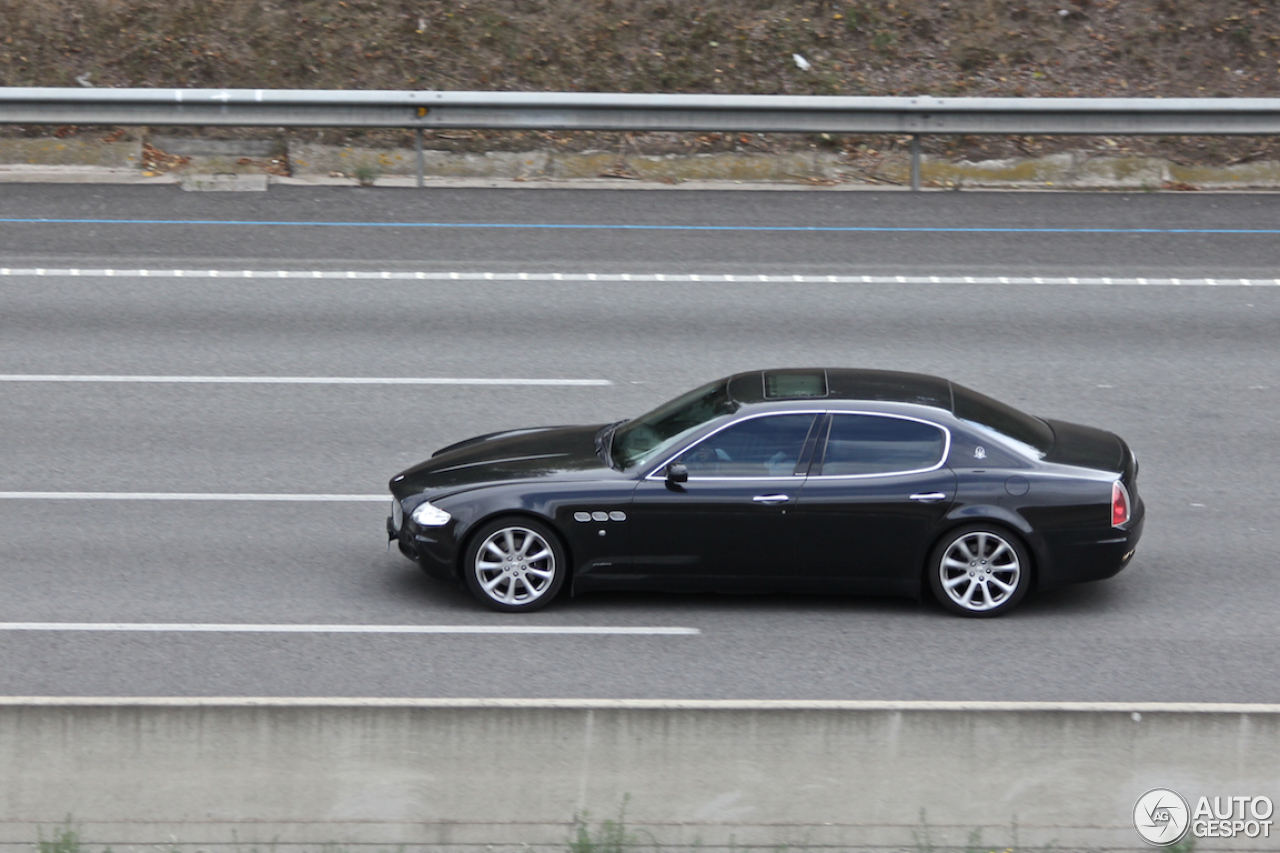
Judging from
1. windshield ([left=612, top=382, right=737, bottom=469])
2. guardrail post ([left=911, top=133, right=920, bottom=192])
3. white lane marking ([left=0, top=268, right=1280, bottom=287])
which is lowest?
windshield ([left=612, top=382, right=737, bottom=469])

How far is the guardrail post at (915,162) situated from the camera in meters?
18.8

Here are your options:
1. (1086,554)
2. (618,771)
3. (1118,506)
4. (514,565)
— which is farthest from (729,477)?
(618,771)

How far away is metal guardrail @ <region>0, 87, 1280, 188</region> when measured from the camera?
18.6 m

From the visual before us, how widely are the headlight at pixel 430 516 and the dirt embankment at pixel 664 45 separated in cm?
1308

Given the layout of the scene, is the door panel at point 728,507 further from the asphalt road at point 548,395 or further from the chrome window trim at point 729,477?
the asphalt road at point 548,395

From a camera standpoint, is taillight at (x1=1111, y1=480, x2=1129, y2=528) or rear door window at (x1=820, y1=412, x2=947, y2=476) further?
rear door window at (x1=820, y1=412, x2=947, y2=476)

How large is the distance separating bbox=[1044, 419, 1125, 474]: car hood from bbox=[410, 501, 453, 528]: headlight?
143 inches

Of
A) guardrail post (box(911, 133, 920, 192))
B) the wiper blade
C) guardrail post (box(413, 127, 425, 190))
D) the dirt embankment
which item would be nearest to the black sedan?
the wiper blade

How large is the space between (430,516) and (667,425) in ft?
5.22

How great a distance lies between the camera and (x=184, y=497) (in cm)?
1114

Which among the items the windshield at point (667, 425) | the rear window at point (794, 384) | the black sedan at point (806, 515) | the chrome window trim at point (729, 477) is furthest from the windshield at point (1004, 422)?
the windshield at point (667, 425)

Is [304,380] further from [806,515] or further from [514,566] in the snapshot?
[806,515]

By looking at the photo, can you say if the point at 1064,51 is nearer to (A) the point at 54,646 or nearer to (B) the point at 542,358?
(B) the point at 542,358

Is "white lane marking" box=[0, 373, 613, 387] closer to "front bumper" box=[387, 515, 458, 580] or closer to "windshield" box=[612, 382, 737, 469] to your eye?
"windshield" box=[612, 382, 737, 469]
